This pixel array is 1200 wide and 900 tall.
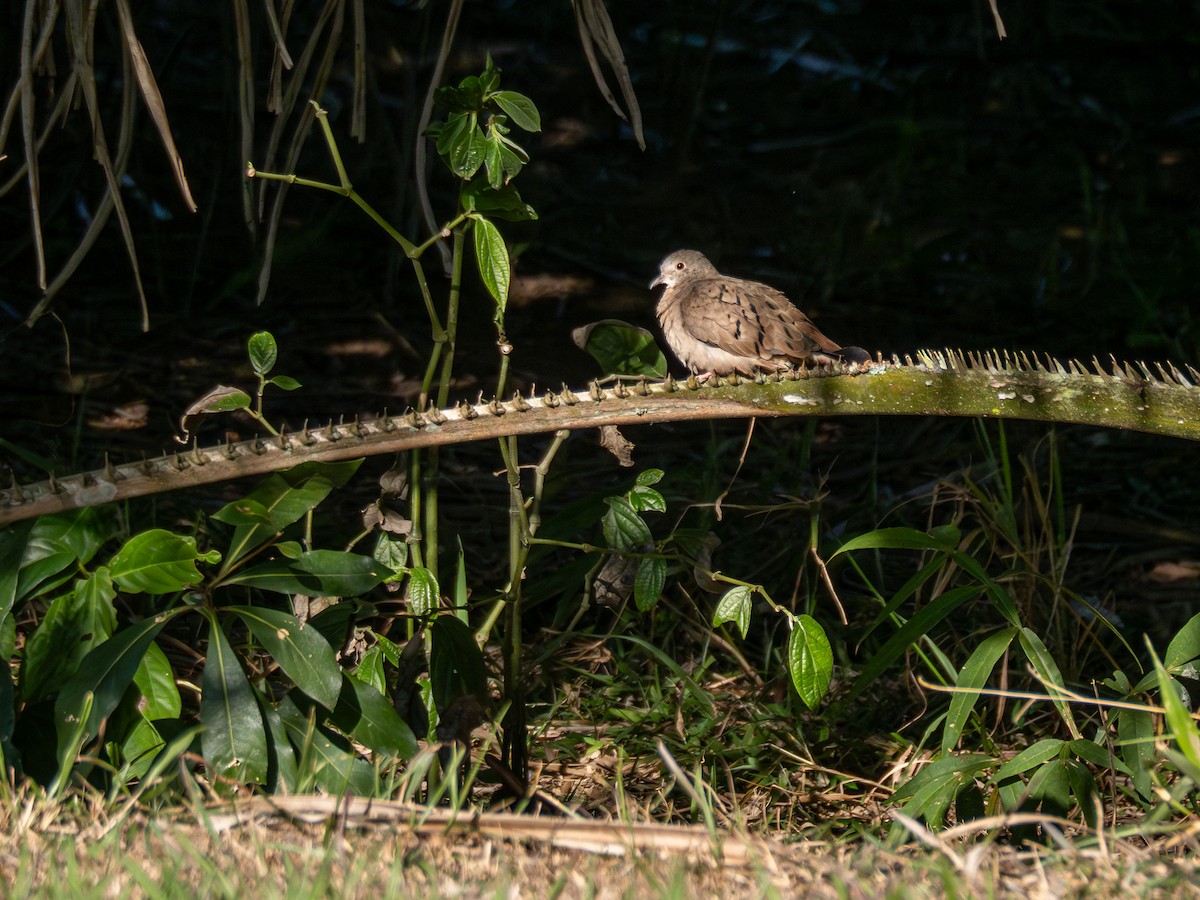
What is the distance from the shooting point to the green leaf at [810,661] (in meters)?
2.75

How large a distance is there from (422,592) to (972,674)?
4.16ft

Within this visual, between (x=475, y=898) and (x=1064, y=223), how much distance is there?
19.1 ft

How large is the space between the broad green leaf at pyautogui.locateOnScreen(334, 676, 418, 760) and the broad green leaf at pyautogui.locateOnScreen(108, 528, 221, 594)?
397 millimetres

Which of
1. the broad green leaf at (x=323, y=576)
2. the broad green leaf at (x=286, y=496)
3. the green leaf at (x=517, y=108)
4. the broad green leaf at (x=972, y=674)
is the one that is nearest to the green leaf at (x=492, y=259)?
the green leaf at (x=517, y=108)

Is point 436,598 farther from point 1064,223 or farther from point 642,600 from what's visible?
point 1064,223

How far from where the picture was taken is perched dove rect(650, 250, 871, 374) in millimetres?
4258

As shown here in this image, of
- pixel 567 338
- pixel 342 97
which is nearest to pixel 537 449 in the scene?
pixel 567 338

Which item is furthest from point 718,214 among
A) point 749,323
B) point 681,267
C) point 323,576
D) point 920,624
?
point 323,576

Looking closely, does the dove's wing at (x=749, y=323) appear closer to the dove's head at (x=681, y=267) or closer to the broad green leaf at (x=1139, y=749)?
the dove's head at (x=681, y=267)

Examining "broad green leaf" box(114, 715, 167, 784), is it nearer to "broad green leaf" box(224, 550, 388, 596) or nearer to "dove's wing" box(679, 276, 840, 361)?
"broad green leaf" box(224, 550, 388, 596)

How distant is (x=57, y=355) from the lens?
5656 mm

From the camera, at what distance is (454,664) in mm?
2785

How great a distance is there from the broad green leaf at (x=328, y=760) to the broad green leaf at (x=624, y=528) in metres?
0.72

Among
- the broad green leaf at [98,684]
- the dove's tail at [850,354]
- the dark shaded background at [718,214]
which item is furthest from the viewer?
the dark shaded background at [718,214]
